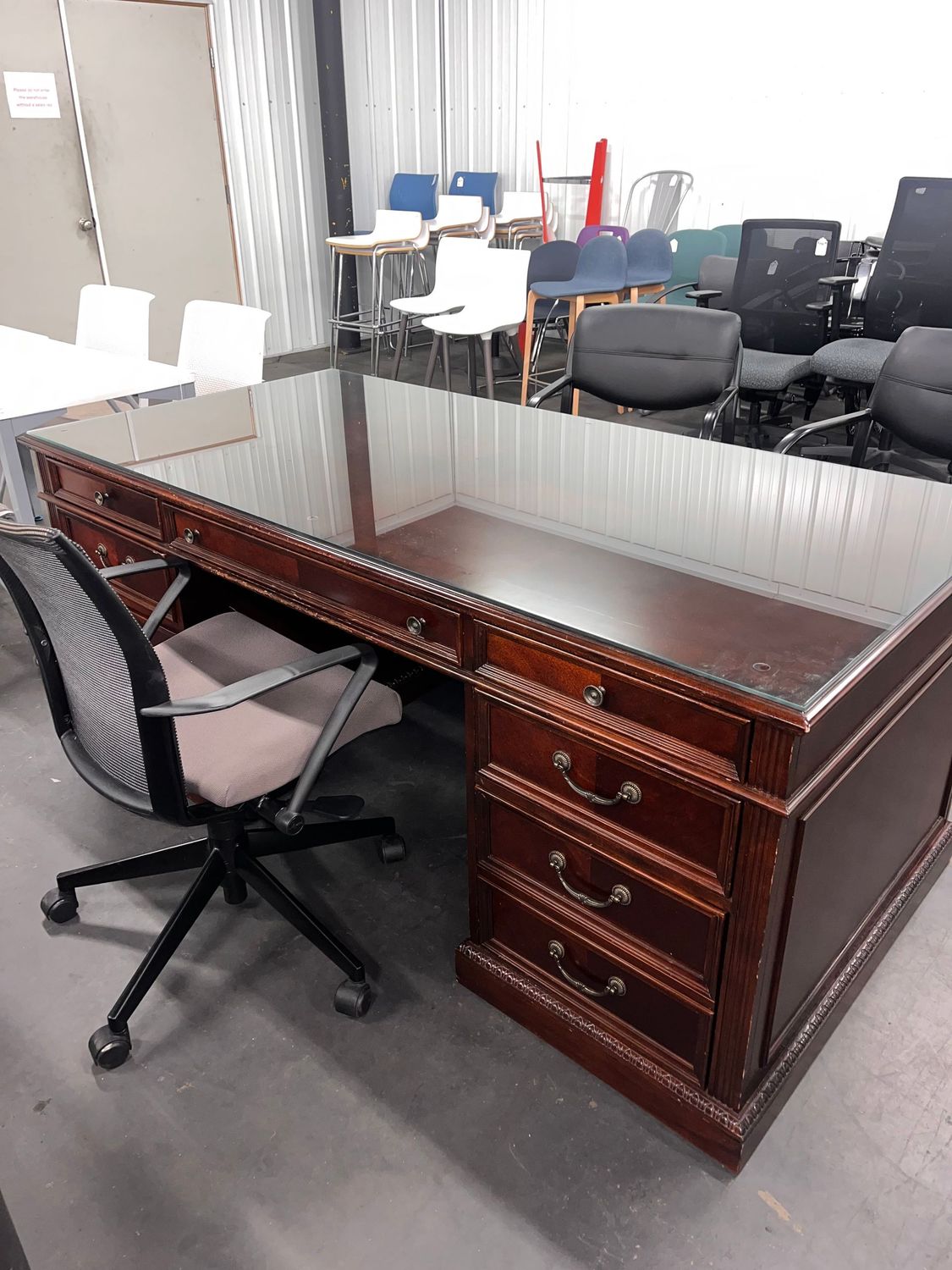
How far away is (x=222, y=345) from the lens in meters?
3.02

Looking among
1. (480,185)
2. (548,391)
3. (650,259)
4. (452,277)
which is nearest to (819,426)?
(548,391)

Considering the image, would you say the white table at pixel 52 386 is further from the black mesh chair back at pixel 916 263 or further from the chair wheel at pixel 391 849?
the black mesh chair back at pixel 916 263

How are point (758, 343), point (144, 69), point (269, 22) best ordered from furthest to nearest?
point (269, 22)
point (144, 69)
point (758, 343)

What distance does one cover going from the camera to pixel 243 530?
151 centimetres

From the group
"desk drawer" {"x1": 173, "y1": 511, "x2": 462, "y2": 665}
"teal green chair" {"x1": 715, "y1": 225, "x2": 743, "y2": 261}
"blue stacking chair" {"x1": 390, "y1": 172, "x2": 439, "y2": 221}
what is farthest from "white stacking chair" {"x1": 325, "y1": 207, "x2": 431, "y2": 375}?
"desk drawer" {"x1": 173, "y1": 511, "x2": 462, "y2": 665}

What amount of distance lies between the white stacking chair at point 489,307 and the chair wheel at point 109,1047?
11.6ft

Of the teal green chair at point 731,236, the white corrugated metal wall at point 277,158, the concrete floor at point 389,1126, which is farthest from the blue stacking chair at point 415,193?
the concrete floor at point 389,1126

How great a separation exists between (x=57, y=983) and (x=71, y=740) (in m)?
0.44

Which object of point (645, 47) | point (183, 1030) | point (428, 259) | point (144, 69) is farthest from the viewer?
point (428, 259)

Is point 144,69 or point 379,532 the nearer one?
point 379,532

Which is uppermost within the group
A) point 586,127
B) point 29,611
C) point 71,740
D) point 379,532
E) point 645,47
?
point 645,47

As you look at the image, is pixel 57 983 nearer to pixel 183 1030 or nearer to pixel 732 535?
pixel 183 1030

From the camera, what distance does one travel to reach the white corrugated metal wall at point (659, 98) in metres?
4.79

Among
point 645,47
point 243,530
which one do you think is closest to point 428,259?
point 645,47
